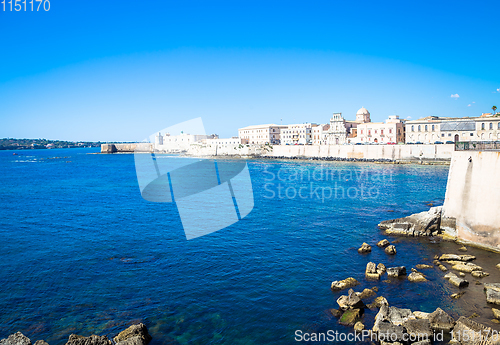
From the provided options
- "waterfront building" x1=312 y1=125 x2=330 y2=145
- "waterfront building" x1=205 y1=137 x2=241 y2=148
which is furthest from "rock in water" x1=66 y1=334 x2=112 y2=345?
"waterfront building" x1=205 y1=137 x2=241 y2=148

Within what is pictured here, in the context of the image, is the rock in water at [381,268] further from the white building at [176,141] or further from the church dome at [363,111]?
the white building at [176,141]

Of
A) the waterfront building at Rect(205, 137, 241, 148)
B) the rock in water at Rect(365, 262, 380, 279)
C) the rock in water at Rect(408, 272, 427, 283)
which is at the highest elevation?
the waterfront building at Rect(205, 137, 241, 148)

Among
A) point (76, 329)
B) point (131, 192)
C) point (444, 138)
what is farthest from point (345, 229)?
point (444, 138)

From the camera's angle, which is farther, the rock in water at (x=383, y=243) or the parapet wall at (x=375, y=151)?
the parapet wall at (x=375, y=151)

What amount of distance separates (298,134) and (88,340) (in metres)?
96.3

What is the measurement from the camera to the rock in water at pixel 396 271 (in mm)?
13703

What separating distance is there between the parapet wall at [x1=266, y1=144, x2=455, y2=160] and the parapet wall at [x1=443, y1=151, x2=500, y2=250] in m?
33.6

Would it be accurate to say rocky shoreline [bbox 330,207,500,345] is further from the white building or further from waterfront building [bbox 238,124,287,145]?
the white building

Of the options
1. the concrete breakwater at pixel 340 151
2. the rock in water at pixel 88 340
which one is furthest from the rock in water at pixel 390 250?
the concrete breakwater at pixel 340 151

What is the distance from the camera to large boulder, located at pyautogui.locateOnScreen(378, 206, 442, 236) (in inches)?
751

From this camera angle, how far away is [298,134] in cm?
10231

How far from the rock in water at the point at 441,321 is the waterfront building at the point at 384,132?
69.1 metres

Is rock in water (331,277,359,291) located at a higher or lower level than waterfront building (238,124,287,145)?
lower

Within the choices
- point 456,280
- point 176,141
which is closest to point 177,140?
point 176,141
